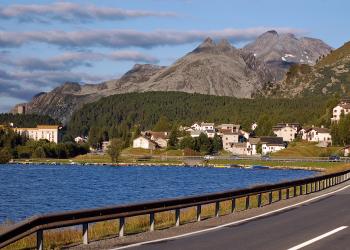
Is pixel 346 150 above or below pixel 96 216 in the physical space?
above

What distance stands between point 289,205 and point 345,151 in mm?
143669

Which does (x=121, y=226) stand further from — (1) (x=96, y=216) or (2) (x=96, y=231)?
(2) (x=96, y=231)

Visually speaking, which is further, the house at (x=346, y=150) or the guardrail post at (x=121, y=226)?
the house at (x=346, y=150)

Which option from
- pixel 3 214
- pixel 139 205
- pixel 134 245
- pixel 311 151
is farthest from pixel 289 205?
pixel 311 151

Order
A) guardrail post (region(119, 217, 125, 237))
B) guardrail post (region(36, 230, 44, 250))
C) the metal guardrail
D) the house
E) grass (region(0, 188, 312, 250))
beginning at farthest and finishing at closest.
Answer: the house, guardrail post (region(119, 217, 125, 237)), grass (region(0, 188, 312, 250)), guardrail post (region(36, 230, 44, 250)), the metal guardrail

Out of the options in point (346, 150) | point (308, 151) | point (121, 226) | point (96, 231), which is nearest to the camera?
point (121, 226)

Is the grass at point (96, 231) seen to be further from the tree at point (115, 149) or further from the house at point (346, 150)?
the tree at point (115, 149)

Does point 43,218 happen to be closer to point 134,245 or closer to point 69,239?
point 134,245

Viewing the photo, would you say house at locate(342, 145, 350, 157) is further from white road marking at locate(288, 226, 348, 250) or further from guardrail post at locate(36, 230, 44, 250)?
guardrail post at locate(36, 230, 44, 250)

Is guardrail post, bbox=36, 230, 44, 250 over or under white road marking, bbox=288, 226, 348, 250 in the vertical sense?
over

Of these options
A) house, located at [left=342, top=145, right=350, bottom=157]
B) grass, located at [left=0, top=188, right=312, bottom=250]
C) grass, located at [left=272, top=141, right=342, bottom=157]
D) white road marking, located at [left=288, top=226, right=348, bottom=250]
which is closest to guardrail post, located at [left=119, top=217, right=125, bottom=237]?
grass, located at [left=0, top=188, right=312, bottom=250]

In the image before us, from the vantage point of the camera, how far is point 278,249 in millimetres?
16031

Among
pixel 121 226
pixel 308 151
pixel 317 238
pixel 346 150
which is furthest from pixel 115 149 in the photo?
pixel 317 238

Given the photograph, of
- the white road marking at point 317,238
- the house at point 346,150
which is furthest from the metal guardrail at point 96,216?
the house at point 346,150
